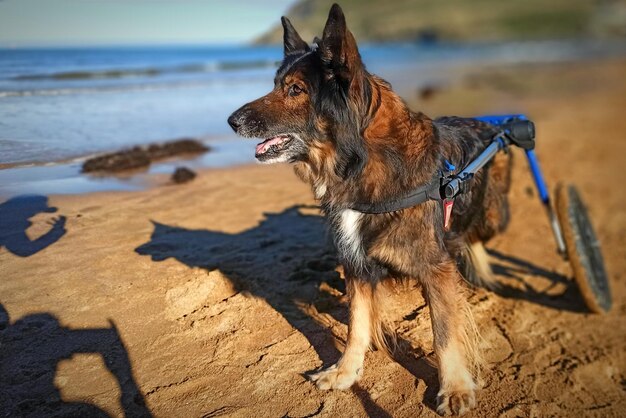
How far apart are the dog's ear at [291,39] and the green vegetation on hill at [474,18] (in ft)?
124

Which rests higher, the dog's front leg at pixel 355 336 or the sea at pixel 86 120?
the sea at pixel 86 120

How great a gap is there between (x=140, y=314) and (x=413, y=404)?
222cm

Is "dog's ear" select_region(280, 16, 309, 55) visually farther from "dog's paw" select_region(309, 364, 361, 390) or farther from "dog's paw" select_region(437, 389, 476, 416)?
"dog's paw" select_region(437, 389, 476, 416)

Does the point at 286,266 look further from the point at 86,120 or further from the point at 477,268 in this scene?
the point at 86,120

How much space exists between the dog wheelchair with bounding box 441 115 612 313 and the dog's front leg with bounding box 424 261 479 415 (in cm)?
116

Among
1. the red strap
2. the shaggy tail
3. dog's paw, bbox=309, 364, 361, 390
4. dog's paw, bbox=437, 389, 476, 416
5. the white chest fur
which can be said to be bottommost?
dog's paw, bbox=309, 364, 361, 390

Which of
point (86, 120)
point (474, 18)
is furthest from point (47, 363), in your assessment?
point (474, 18)

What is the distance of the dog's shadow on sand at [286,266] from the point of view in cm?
368

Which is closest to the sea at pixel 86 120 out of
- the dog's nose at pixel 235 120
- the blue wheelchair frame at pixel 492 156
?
the dog's nose at pixel 235 120

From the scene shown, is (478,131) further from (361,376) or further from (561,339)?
(361,376)

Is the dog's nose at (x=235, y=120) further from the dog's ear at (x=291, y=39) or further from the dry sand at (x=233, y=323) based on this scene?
the dry sand at (x=233, y=323)

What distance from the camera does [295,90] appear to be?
10.3ft

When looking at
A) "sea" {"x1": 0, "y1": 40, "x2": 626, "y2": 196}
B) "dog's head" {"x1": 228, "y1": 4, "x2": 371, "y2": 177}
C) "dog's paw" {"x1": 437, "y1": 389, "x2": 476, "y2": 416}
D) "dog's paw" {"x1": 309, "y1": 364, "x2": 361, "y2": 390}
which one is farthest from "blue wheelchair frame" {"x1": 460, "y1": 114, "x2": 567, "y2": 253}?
"sea" {"x1": 0, "y1": 40, "x2": 626, "y2": 196}

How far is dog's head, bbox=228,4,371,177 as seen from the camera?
2854mm
